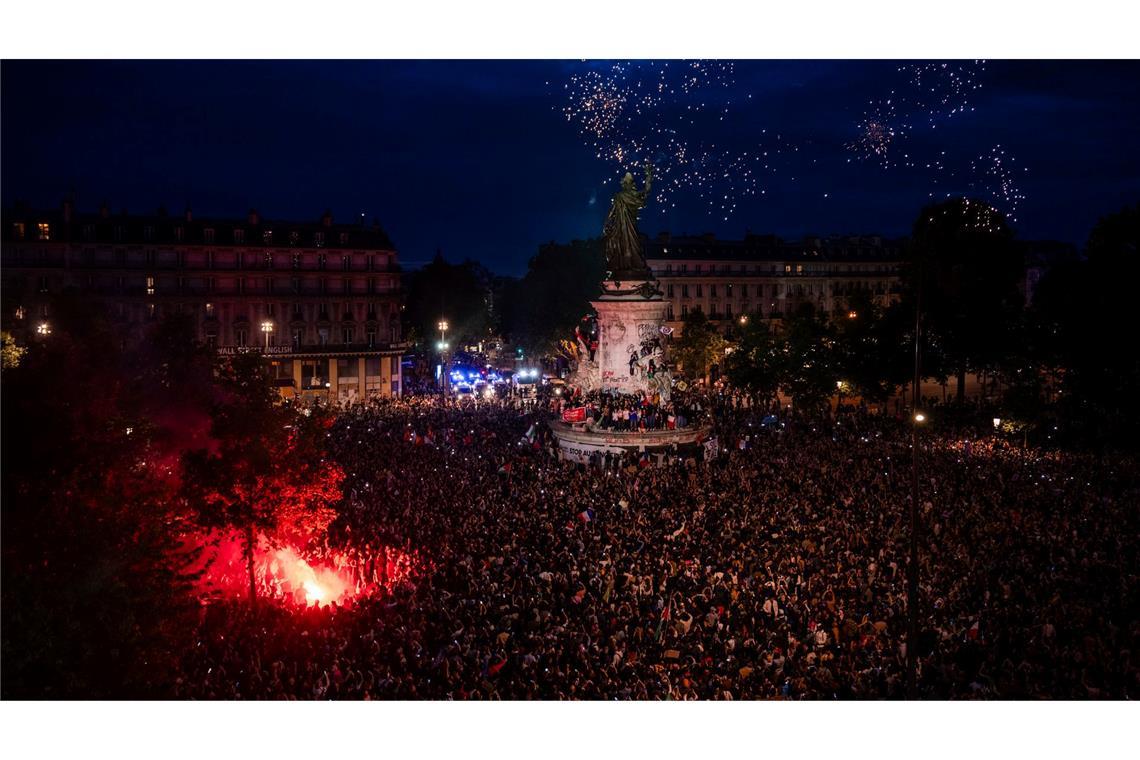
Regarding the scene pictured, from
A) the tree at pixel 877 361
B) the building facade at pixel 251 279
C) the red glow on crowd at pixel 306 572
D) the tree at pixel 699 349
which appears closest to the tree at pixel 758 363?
the tree at pixel 877 361

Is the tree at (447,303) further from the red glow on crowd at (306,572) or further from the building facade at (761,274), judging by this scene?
the red glow on crowd at (306,572)

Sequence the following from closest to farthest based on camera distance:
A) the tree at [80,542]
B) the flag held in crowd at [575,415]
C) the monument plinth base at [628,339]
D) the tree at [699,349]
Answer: the tree at [80,542] → the flag held in crowd at [575,415] → the monument plinth base at [628,339] → the tree at [699,349]

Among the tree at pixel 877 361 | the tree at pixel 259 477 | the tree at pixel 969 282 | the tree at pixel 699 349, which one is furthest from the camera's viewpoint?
the tree at pixel 699 349

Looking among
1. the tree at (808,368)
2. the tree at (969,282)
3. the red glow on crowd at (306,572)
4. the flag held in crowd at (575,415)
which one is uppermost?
the tree at (969,282)

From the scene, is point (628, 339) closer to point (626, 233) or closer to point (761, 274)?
point (626, 233)

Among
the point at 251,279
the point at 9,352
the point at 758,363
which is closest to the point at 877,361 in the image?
the point at 758,363

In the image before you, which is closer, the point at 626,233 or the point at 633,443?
the point at 633,443

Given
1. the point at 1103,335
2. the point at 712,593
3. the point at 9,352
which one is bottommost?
Result: the point at 712,593

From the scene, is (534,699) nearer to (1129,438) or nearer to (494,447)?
(494,447)
